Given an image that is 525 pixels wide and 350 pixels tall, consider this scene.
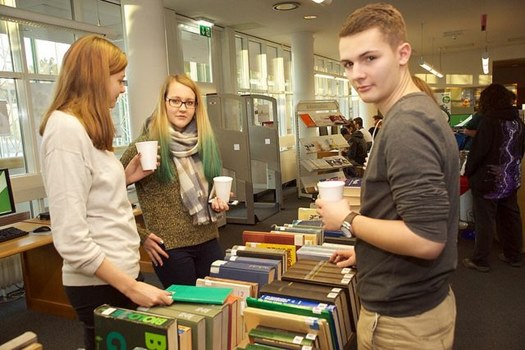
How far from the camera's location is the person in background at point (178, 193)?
1.75 metres

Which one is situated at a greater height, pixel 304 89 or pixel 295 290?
pixel 304 89

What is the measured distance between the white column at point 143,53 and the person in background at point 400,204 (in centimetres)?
374

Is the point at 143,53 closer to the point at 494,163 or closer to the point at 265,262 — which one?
the point at 265,262

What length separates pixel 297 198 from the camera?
7.59m

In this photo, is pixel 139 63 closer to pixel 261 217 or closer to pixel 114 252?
pixel 261 217

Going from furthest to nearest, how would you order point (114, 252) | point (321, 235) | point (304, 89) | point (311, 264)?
point (304, 89) → point (321, 235) → point (311, 264) → point (114, 252)

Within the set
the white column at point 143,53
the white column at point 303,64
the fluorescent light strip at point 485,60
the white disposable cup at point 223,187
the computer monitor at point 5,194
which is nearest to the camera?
the white disposable cup at point 223,187

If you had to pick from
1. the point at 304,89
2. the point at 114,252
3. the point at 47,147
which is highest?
the point at 304,89

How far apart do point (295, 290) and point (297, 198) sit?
6148 mm

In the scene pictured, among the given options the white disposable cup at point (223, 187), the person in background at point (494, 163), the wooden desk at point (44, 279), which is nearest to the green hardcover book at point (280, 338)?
the white disposable cup at point (223, 187)

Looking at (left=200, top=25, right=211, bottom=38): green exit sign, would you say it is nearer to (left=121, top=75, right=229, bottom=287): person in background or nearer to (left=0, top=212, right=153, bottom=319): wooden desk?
(left=0, top=212, right=153, bottom=319): wooden desk

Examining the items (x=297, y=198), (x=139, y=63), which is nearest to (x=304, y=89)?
(x=297, y=198)

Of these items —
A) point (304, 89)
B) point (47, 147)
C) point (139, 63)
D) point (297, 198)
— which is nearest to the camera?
point (47, 147)

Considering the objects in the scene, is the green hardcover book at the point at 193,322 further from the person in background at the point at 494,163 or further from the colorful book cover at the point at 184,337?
the person in background at the point at 494,163
